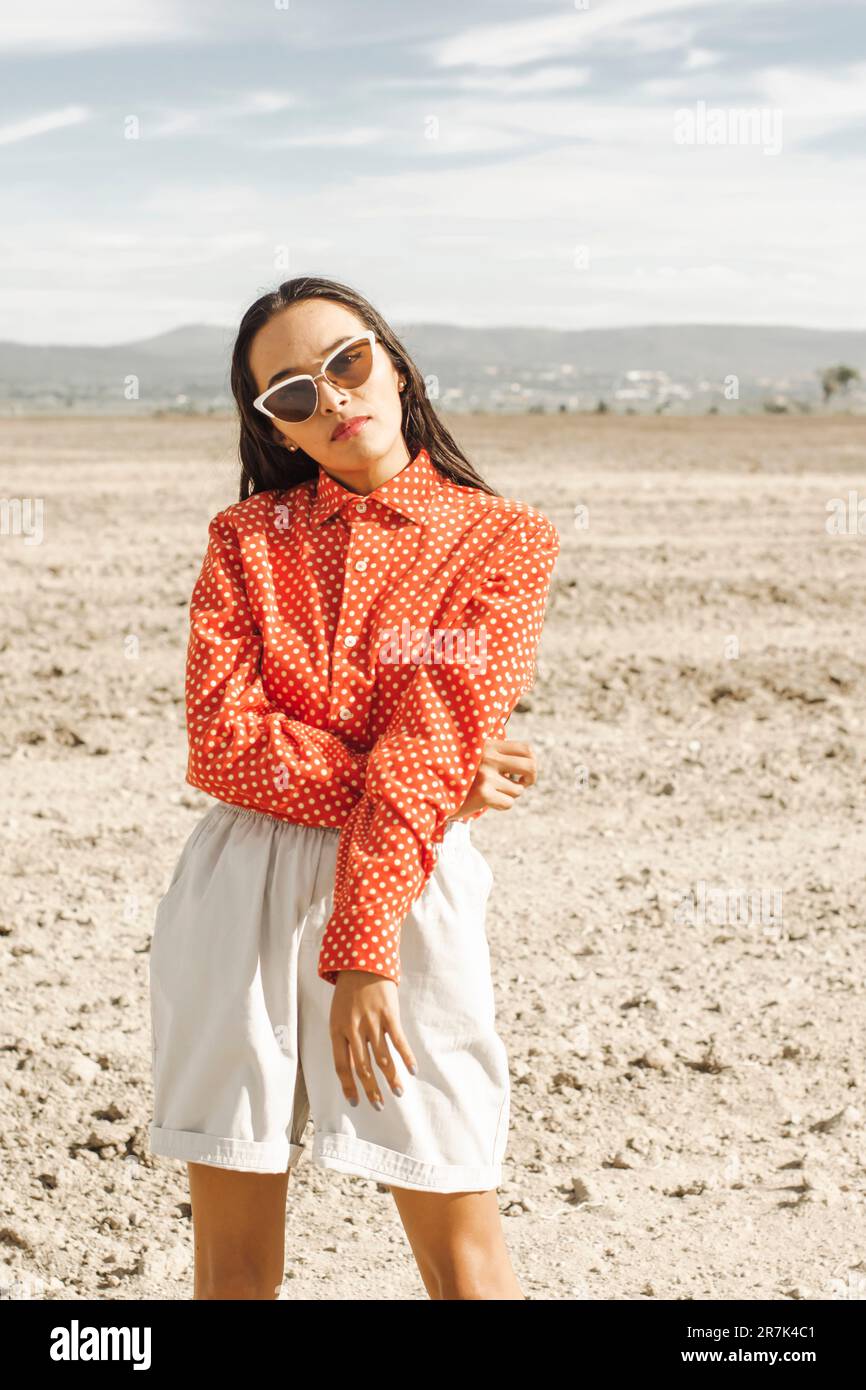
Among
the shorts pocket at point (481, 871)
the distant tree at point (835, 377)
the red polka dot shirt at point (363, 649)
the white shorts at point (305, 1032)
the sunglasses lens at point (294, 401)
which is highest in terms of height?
the distant tree at point (835, 377)

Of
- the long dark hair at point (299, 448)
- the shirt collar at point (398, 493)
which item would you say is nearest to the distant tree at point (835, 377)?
the long dark hair at point (299, 448)

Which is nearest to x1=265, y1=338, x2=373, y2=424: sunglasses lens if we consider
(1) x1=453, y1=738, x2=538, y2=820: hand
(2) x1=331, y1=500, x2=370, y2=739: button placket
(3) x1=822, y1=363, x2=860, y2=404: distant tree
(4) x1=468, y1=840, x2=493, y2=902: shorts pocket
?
(2) x1=331, y1=500, x2=370, y2=739: button placket

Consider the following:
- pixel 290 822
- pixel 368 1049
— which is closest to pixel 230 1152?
pixel 368 1049

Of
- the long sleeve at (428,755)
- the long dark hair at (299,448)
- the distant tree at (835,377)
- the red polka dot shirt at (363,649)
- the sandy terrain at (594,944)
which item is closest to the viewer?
the long sleeve at (428,755)

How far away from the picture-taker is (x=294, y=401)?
206cm

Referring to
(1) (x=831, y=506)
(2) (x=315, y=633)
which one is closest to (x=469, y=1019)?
(2) (x=315, y=633)

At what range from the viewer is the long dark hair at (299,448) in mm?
2131

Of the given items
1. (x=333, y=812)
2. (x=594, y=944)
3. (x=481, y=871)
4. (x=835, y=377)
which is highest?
(x=835, y=377)

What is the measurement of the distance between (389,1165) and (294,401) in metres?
1.02

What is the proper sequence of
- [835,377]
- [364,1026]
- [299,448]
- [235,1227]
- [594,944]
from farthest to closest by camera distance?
[835,377] → [594,944] → [299,448] → [235,1227] → [364,1026]

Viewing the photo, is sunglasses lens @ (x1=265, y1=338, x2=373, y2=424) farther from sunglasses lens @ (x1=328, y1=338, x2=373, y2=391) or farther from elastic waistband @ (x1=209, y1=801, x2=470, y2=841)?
elastic waistband @ (x1=209, y1=801, x2=470, y2=841)

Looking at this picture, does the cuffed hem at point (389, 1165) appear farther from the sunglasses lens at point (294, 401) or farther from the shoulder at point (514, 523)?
the sunglasses lens at point (294, 401)

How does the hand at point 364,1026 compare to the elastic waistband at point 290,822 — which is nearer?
the hand at point 364,1026

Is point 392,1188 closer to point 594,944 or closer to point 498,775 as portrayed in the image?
point 498,775
